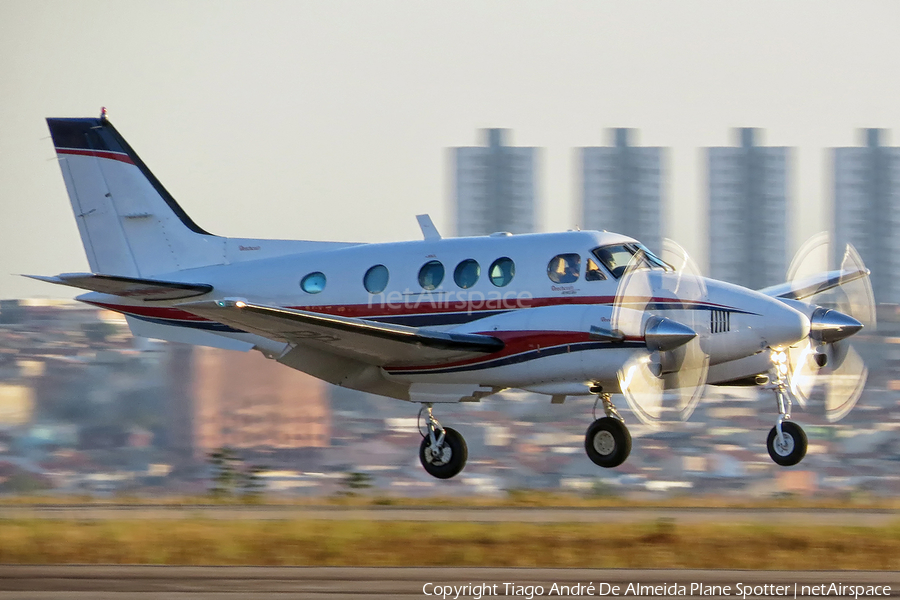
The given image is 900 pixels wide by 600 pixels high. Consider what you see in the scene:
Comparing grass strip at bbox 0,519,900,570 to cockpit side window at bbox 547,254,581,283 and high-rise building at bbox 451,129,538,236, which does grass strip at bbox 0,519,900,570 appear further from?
high-rise building at bbox 451,129,538,236

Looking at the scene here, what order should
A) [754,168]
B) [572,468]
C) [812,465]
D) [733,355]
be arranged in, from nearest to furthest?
[733,355] < [572,468] < [812,465] < [754,168]

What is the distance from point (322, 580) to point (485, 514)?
9.18 meters

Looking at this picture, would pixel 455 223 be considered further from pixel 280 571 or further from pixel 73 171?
pixel 280 571

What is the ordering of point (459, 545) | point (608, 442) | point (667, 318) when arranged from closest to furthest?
point (667, 318) < point (608, 442) < point (459, 545)

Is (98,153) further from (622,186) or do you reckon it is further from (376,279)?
(622,186)

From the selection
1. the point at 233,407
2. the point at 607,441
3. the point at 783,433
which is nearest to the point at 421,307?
the point at 607,441

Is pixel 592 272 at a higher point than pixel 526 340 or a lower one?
higher

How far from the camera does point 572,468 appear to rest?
4606 centimetres

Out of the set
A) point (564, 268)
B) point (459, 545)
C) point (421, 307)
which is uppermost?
point (564, 268)

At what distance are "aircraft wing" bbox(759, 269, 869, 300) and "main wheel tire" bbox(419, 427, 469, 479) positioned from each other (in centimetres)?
578

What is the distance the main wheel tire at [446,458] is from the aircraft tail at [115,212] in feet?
21.4

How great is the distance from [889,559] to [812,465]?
3582 centimetres

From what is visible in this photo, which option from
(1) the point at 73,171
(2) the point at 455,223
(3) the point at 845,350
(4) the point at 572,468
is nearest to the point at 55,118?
(1) the point at 73,171

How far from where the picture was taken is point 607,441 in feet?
59.7
